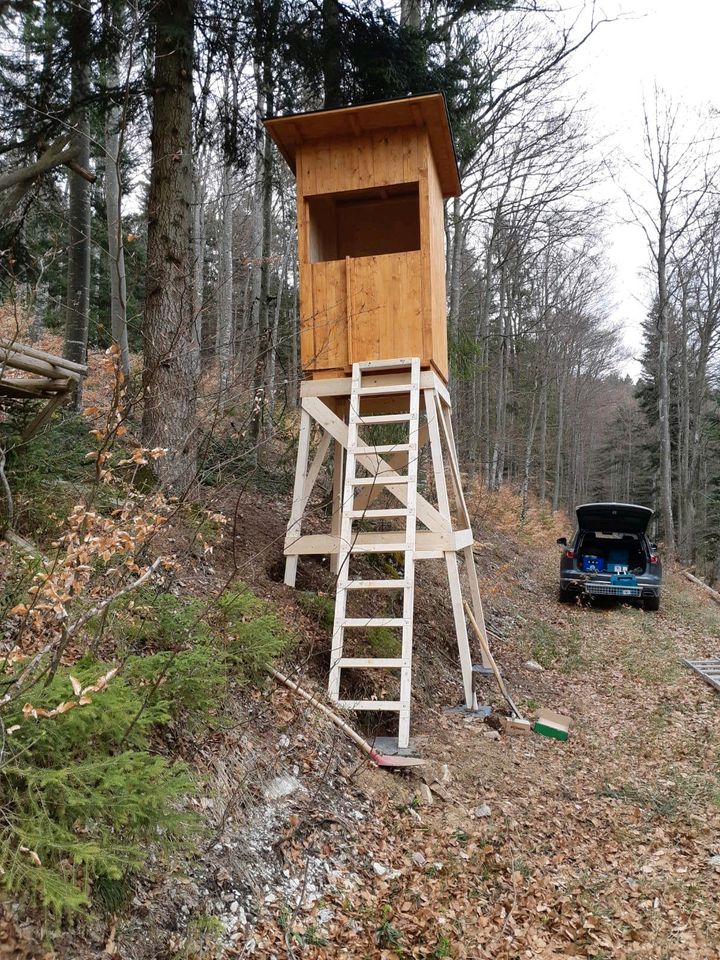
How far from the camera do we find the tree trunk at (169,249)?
6488 mm

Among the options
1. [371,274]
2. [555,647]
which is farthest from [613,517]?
[371,274]

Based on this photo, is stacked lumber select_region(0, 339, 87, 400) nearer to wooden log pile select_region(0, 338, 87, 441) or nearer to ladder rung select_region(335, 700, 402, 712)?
wooden log pile select_region(0, 338, 87, 441)

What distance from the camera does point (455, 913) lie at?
360 cm

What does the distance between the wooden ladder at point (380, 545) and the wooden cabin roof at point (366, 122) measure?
2334 mm

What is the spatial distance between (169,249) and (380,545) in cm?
359

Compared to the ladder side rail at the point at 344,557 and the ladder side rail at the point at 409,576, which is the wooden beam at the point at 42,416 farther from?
the ladder side rail at the point at 409,576

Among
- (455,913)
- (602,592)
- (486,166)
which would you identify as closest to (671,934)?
(455,913)

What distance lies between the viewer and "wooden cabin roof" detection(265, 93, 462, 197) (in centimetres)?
621

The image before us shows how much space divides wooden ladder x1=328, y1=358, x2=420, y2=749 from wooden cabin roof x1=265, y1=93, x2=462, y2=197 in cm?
233

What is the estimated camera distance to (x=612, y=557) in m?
13.5

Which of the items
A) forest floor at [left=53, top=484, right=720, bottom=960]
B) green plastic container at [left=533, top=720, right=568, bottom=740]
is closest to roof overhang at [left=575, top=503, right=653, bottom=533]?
forest floor at [left=53, top=484, right=720, bottom=960]

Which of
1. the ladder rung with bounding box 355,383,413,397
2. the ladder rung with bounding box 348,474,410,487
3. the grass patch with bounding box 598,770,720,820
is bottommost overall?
the grass patch with bounding box 598,770,720,820

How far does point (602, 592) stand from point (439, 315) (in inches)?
285

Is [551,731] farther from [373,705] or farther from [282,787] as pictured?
[282,787]
